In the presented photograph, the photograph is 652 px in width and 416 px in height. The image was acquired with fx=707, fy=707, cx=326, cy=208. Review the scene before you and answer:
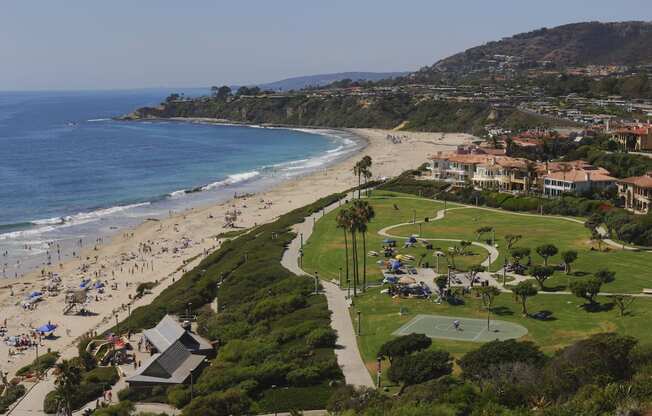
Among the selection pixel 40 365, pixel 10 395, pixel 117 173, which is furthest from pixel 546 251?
pixel 117 173

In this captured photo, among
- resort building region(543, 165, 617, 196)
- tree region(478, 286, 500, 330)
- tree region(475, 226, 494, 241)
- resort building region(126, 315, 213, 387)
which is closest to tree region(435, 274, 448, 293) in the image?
tree region(478, 286, 500, 330)

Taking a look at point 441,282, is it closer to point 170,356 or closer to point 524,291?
point 524,291

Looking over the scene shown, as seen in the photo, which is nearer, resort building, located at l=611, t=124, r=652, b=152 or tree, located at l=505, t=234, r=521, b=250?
tree, located at l=505, t=234, r=521, b=250

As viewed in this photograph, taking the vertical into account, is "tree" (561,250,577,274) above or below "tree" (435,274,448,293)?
above

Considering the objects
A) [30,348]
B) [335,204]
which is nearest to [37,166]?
[335,204]

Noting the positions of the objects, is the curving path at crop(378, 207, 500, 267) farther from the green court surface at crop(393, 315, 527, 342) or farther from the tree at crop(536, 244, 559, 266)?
the green court surface at crop(393, 315, 527, 342)

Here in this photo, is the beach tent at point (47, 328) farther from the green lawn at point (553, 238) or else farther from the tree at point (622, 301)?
the tree at point (622, 301)
